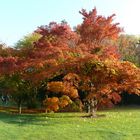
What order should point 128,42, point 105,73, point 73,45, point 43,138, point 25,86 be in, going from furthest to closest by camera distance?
point 128,42, point 25,86, point 73,45, point 105,73, point 43,138

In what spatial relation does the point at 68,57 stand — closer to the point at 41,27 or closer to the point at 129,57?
the point at 41,27

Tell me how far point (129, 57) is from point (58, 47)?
20.6m

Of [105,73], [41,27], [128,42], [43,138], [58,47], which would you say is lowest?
[43,138]

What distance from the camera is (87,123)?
16.2 meters

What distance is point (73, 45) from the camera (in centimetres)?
1962

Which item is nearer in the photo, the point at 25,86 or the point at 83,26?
the point at 83,26

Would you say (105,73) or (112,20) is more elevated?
(112,20)

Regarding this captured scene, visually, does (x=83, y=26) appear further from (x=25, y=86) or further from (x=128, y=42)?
(x=128, y=42)

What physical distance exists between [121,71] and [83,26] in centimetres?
305

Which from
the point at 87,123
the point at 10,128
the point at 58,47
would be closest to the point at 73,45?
the point at 58,47

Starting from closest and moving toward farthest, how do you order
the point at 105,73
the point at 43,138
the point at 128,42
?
the point at 43,138, the point at 105,73, the point at 128,42

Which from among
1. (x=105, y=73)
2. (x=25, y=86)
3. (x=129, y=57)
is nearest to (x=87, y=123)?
(x=105, y=73)

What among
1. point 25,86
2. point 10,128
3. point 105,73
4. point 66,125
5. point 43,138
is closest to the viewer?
point 43,138

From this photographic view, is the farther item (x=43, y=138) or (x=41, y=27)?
(x=41, y=27)
